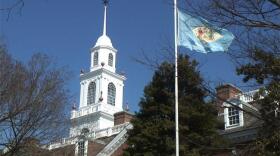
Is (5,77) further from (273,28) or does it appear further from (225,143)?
(273,28)

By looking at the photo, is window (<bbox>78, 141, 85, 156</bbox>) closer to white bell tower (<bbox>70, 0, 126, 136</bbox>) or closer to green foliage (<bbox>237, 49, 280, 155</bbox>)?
green foliage (<bbox>237, 49, 280, 155</bbox>)

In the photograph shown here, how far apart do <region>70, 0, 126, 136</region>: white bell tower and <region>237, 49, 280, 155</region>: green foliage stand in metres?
59.2

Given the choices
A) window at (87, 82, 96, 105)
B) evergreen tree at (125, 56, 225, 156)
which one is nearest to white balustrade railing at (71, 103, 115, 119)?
window at (87, 82, 96, 105)

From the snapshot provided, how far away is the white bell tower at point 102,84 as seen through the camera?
7825 cm

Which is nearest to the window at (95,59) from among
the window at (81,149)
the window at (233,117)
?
the window at (81,149)

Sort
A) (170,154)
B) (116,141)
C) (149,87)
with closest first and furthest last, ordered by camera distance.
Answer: (170,154) < (149,87) < (116,141)

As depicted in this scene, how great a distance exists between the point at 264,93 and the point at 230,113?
14.8 meters

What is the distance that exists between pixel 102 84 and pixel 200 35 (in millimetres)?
A: 61610

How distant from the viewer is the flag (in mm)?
17203

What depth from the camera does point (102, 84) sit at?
262 ft

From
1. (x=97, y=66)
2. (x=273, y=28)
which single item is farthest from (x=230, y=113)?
(x=97, y=66)

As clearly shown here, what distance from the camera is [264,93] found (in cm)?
1797

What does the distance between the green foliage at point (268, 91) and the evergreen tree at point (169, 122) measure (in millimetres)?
6875

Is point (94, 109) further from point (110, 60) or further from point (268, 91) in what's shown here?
point (268, 91)
